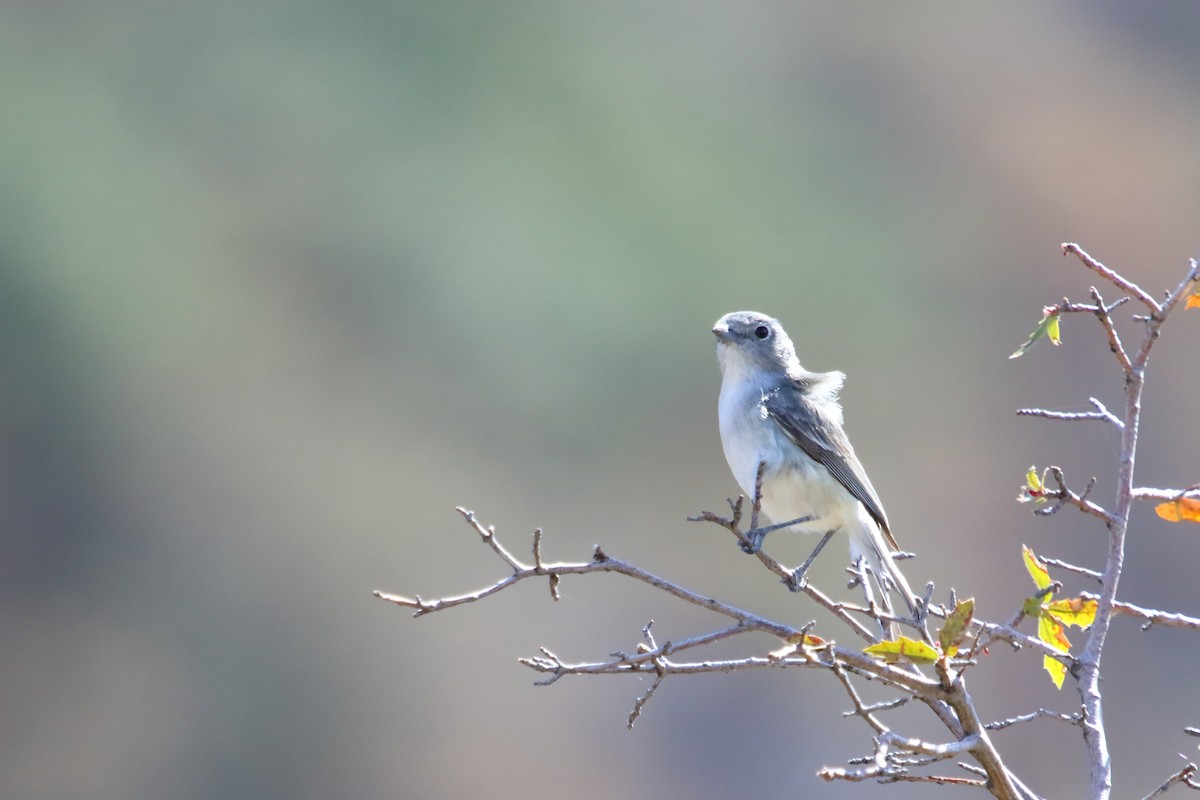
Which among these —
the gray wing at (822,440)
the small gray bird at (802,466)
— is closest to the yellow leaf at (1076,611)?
the small gray bird at (802,466)

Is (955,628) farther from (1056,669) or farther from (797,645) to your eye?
(1056,669)

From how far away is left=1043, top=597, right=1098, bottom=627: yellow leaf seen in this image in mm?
2088

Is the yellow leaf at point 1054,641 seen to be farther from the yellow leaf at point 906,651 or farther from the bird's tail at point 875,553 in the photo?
the bird's tail at point 875,553

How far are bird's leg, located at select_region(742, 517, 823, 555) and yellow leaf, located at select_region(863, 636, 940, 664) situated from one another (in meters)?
0.42

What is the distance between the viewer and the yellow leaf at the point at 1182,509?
2.10m

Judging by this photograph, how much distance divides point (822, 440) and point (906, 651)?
81.5 inches

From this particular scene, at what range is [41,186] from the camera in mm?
12281

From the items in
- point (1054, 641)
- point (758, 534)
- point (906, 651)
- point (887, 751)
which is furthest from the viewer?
point (758, 534)

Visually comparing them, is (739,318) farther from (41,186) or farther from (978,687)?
(41,186)

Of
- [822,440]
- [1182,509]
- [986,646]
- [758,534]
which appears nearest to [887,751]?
[986,646]

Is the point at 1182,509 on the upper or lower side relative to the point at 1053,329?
lower

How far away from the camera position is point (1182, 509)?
2113mm

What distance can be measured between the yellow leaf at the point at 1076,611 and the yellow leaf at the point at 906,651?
0.37 m

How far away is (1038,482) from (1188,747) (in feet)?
35.5
